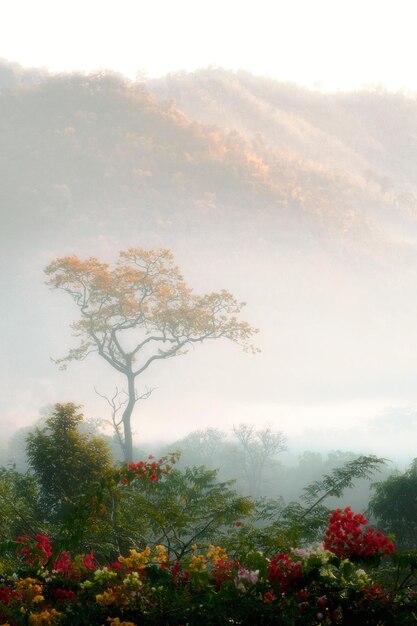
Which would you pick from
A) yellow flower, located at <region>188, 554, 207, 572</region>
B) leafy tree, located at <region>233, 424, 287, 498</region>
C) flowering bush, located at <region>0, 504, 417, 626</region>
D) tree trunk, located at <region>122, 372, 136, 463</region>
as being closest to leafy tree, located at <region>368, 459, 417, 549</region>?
tree trunk, located at <region>122, 372, 136, 463</region>

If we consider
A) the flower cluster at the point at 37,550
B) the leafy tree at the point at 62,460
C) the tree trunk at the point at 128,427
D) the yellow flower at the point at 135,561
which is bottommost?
the yellow flower at the point at 135,561

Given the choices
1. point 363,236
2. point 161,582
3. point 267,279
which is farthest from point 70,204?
point 161,582

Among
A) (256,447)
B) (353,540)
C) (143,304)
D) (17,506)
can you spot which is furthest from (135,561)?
(256,447)

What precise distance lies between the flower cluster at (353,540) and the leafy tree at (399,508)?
493 inches

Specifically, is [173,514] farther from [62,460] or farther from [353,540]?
[62,460]

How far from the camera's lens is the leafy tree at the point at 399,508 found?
51.1ft

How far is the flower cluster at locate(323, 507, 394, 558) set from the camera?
164 inches

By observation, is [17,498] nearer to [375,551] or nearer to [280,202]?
[375,551]

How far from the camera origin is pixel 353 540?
4262 mm

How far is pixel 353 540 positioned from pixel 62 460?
8924mm

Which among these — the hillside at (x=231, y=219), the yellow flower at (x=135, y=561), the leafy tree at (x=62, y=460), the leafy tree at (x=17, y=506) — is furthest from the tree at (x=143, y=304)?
the yellow flower at (x=135, y=561)

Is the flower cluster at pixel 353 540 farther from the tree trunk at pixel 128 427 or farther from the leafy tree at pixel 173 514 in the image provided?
the tree trunk at pixel 128 427

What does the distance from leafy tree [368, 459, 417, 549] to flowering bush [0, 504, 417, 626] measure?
12.4m

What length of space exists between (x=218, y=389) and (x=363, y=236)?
177 ft
